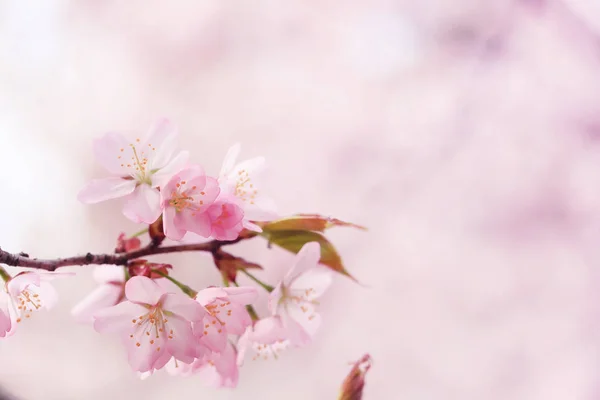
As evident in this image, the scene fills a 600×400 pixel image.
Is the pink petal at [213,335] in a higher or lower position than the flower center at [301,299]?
lower

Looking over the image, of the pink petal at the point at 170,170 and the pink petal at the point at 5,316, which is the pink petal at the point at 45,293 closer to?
the pink petal at the point at 5,316

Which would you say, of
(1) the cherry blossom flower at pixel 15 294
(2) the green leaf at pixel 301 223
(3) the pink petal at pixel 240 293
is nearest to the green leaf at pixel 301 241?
(2) the green leaf at pixel 301 223

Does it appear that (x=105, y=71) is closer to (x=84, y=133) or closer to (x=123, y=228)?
(x=84, y=133)

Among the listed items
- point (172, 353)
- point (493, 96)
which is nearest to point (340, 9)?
point (493, 96)

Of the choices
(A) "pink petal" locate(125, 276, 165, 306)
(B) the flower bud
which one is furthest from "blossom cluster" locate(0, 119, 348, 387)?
(B) the flower bud

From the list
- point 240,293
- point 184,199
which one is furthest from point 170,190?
point 240,293

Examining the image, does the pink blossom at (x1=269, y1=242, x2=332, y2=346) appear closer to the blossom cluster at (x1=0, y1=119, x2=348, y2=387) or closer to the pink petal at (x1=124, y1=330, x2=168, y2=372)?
the blossom cluster at (x1=0, y1=119, x2=348, y2=387)

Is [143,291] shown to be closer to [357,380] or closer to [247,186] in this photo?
[247,186]
